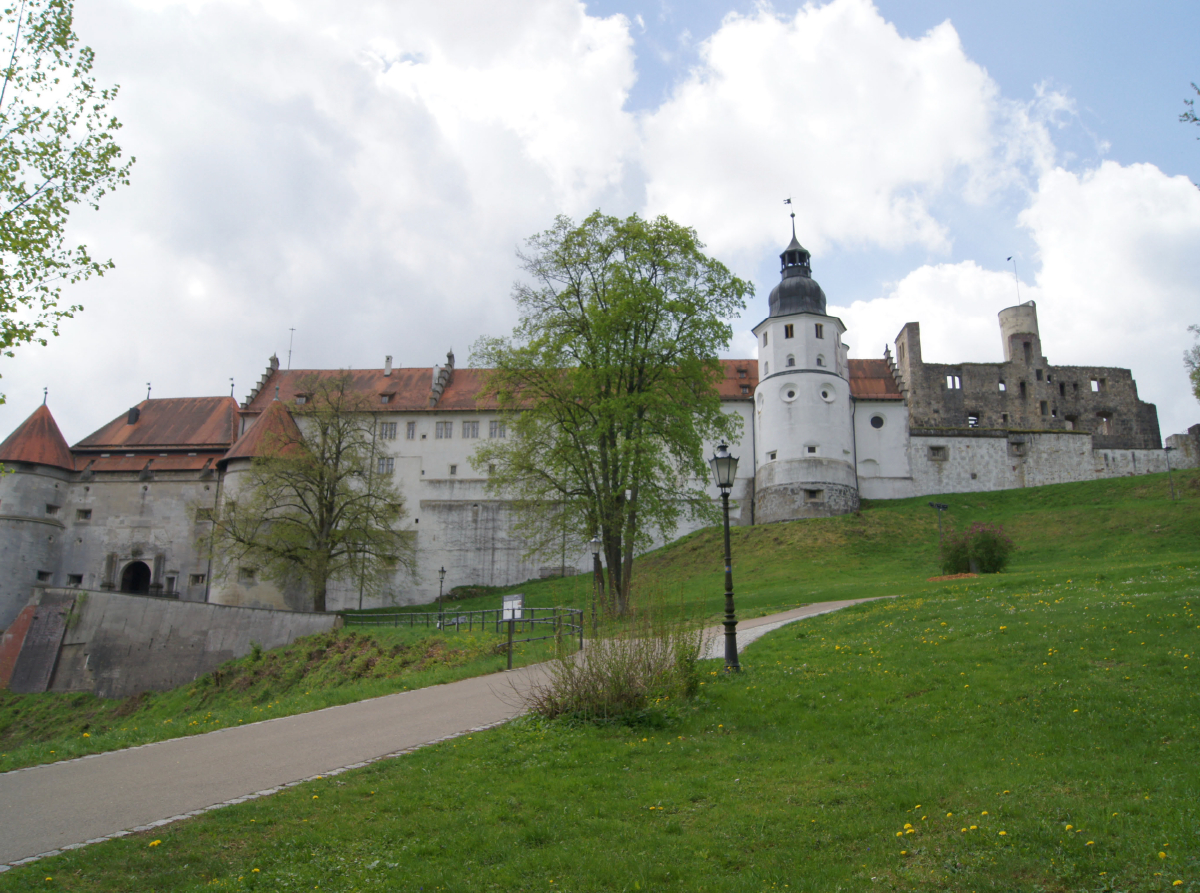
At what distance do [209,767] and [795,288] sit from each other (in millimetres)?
47334

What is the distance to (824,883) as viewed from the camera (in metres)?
6.02

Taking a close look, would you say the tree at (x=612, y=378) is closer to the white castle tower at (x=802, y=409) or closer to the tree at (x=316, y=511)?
the tree at (x=316, y=511)

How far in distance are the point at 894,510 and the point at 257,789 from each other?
1698 inches

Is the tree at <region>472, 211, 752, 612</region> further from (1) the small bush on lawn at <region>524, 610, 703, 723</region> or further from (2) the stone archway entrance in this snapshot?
(2) the stone archway entrance

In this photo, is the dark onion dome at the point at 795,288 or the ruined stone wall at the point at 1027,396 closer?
the dark onion dome at the point at 795,288

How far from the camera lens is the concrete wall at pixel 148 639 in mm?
32812

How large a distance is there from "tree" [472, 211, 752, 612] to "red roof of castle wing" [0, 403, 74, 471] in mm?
33903

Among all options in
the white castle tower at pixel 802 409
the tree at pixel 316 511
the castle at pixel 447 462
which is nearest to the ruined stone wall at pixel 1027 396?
the castle at pixel 447 462

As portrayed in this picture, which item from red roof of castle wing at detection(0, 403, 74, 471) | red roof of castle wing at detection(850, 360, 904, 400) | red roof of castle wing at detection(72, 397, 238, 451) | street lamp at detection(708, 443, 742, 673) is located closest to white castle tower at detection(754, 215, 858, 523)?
red roof of castle wing at detection(850, 360, 904, 400)

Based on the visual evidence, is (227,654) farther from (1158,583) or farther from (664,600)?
(1158,583)

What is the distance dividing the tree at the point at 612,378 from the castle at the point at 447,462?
53.7 ft

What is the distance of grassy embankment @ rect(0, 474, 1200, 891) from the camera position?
6199 millimetres

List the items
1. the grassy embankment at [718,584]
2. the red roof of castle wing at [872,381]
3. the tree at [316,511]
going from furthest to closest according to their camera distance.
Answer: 1. the red roof of castle wing at [872,381]
2. the tree at [316,511]
3. the grassy embankment at [718,584]

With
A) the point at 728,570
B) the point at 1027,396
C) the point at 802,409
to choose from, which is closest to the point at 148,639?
the point at 728,570
